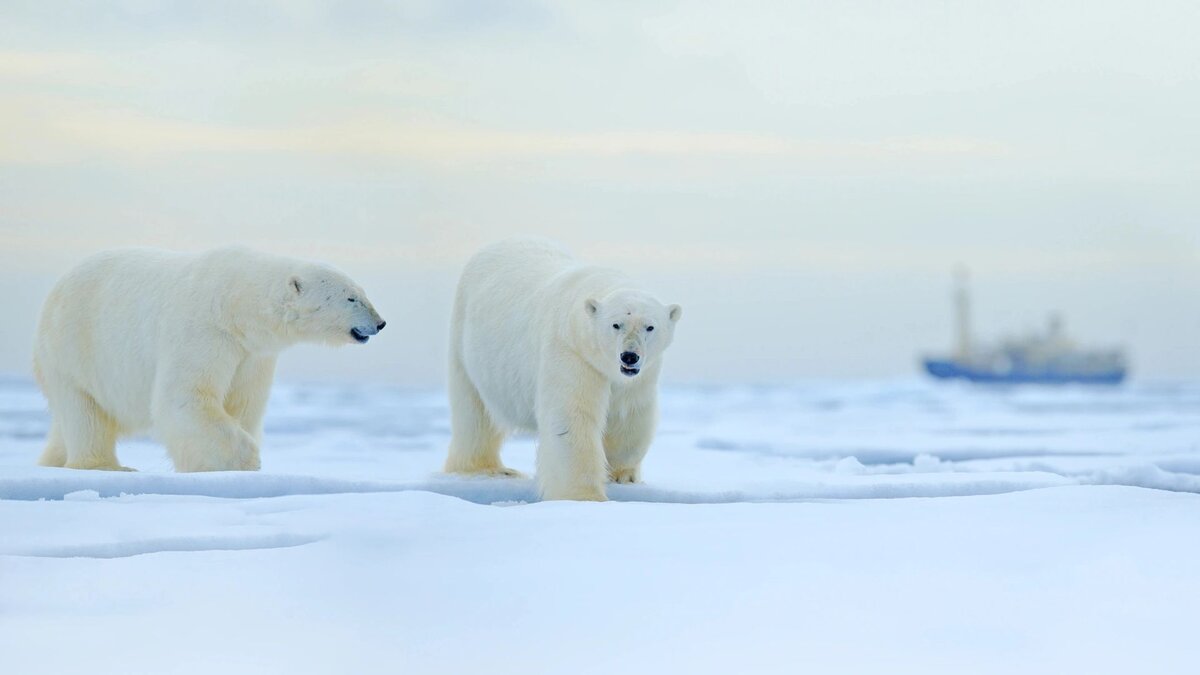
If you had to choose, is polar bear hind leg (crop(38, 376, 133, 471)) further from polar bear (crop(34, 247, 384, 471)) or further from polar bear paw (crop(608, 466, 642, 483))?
polar bear paw (crop(608, 466, 642, 483))

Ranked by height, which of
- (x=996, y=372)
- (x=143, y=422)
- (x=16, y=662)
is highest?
(x=996, y=372)

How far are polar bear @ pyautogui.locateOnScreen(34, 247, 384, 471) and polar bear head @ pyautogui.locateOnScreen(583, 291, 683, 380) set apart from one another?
1.18 metres

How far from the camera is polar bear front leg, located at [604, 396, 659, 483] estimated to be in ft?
14.2

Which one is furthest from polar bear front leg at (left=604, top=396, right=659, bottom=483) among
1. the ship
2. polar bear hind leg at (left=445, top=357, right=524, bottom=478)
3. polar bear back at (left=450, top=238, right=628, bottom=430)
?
the ship

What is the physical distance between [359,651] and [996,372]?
134ft

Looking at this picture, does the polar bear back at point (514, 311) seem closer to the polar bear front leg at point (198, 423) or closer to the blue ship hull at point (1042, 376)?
the polar bear front leg at point (198, 423)

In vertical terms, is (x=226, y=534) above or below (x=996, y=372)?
below

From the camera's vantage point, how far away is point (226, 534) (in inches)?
115

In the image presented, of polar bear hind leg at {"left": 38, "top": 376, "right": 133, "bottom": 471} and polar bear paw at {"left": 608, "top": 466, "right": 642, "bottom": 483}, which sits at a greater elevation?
polar bear hind leg at {"left": 38, "top": 376, "right": 133, "bottom": 471}

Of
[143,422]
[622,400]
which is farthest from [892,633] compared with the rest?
[143,422]

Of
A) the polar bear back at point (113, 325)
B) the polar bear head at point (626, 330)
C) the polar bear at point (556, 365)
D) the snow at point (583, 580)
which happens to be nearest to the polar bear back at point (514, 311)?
the polar bear at point (556, 365)

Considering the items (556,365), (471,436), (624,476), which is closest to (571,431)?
(556,365)

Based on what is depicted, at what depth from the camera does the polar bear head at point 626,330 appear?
3.88 metres

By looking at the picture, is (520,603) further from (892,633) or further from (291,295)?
(291,295)
